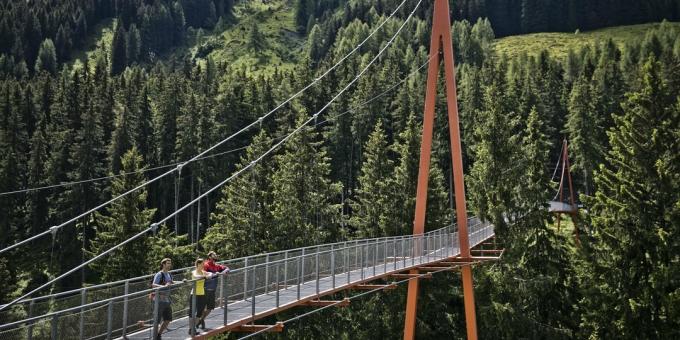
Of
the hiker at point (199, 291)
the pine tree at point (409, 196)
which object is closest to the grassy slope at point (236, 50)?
the pine tree at point (409, 196)

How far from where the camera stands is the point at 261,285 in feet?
54.5

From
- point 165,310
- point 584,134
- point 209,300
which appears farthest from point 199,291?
point 584,134

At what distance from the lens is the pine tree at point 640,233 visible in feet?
90.8

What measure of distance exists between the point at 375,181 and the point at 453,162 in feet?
Answer: 54.6

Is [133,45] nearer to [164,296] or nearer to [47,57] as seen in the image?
[47,57]

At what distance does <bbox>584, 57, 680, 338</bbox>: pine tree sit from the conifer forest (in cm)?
7

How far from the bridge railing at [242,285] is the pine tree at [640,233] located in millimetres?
6141

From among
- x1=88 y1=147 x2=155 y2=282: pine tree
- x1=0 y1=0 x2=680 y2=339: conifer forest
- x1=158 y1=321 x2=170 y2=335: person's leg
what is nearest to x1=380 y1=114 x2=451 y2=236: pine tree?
x1=0 y1=0 x2=680 y2=339: conifer forest

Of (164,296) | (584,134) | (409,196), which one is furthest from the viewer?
(584,134)

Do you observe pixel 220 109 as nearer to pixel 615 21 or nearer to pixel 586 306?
pixel 586 306

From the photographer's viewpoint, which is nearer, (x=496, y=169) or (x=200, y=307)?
(x=200, y=307)

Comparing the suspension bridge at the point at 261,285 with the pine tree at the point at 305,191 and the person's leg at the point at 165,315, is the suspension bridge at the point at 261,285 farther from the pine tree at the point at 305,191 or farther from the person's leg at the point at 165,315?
the pine tree at the point at 305,191

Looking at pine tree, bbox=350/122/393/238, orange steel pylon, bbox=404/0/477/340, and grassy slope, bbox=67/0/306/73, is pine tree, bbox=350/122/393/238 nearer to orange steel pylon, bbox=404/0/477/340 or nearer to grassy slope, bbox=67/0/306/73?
orange steel pylon, bbox=404/0/477/340

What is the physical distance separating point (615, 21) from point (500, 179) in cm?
15765
